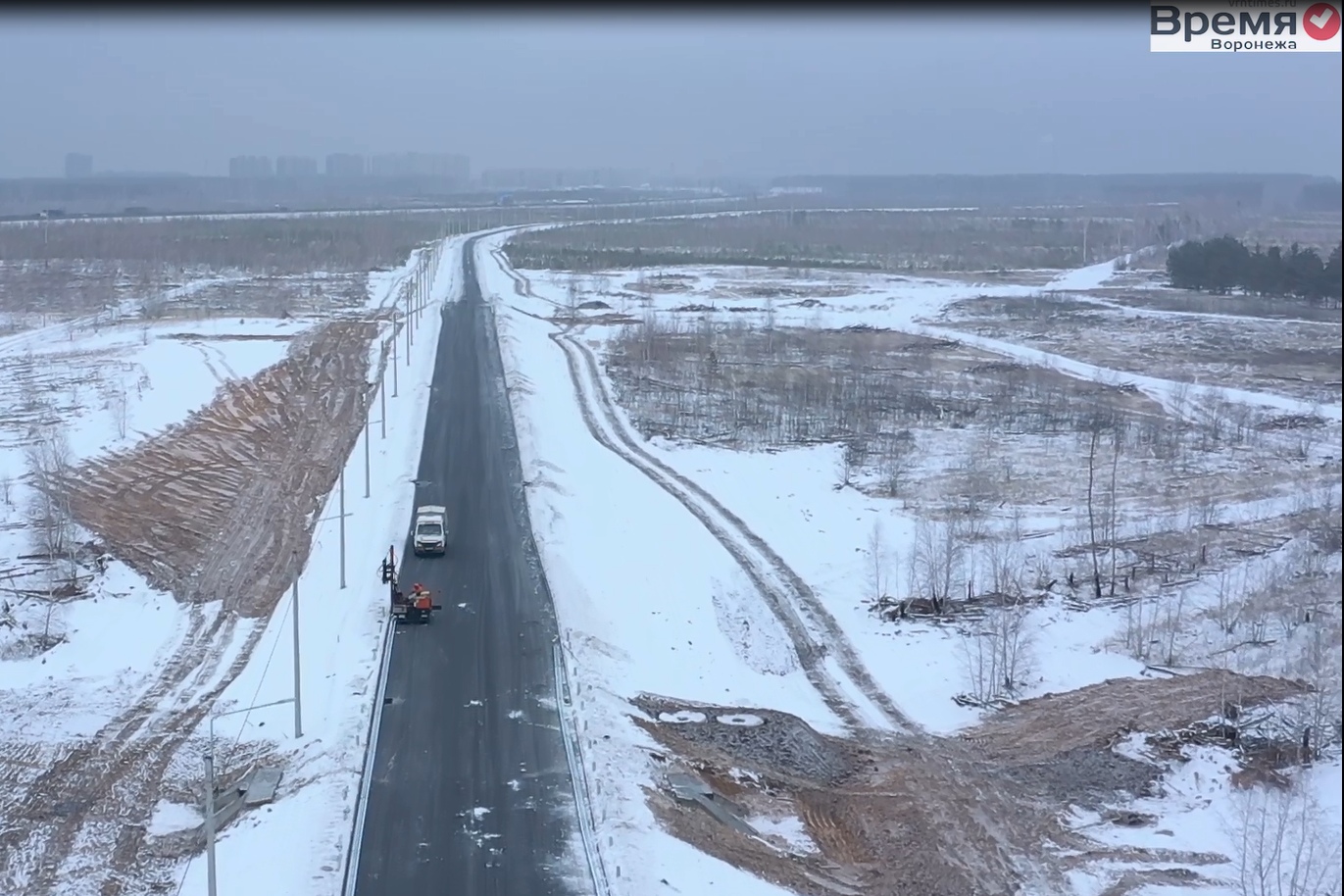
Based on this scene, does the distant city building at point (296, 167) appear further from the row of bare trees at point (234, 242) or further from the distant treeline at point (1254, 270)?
the distant treeline at point (1254, 270)

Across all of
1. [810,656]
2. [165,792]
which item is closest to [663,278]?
[810,656]

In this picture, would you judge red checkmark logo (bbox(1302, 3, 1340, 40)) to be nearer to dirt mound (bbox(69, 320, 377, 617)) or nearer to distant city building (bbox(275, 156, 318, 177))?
dirt mound (bbox(69, 320, 377, 617))

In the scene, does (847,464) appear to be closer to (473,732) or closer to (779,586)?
(779,586)

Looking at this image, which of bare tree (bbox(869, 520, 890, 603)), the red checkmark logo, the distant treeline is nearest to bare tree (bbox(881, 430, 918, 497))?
bare tree (bbox(869, 520, 890, 603))

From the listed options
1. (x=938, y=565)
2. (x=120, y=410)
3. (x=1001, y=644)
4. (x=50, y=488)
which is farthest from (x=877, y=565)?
(x=120, y=410)

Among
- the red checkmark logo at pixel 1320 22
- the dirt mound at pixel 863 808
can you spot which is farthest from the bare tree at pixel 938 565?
the red checkmark logo at pixel 1320 22

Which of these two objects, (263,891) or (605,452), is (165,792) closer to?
(263,891)
